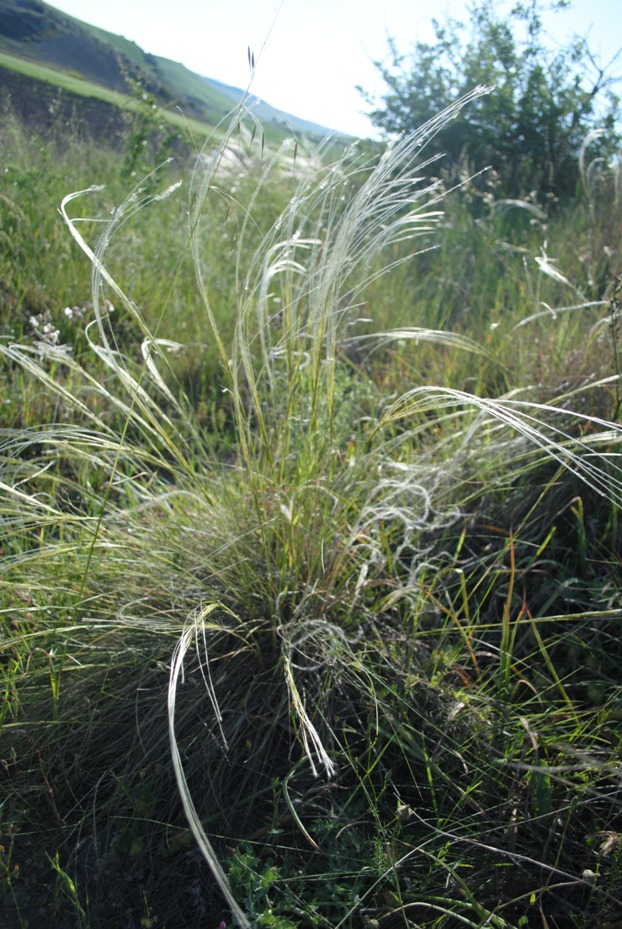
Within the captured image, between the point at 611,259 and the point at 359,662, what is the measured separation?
110 inches

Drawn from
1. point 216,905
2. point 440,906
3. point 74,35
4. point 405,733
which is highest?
point 74,35

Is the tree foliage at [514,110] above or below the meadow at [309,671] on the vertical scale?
above

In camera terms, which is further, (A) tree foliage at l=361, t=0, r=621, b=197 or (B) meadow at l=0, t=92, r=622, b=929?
(A) tree foliage at l=361, t=0, r=621, b=197

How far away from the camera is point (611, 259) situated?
3.55 m

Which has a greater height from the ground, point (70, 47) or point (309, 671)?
point (70, 47)

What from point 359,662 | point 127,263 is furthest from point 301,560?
point 127,263

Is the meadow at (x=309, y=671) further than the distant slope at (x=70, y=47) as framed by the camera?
No

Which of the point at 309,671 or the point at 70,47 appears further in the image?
the point at 70,47

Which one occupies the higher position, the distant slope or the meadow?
the distant slope

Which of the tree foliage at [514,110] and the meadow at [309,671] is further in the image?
the tree foliage at [514,110]

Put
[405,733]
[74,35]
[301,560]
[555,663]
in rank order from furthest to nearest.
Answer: [74,35] → [555,663] → [301,560] → [405,733]

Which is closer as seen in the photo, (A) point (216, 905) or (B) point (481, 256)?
(A) point (216, 905)

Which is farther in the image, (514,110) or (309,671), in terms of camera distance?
(514,110)

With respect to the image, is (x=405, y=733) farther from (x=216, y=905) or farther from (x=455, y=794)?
(x=216, y=905)
